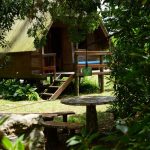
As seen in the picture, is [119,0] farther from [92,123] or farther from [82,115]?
[82,115]

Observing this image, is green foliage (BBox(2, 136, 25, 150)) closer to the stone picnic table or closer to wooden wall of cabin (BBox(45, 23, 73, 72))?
the stone picnic table

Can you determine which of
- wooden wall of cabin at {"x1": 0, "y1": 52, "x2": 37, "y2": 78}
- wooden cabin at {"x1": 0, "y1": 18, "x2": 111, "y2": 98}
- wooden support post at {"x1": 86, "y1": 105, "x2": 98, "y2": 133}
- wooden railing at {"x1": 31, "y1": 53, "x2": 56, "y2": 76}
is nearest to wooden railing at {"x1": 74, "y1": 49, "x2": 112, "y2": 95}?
wooden cabin at {"x1": 0, "y1": 18, "x2": 111, "y2": 98}

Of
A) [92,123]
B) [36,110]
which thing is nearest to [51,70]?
[36,110]

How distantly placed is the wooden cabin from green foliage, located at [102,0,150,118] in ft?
31.2

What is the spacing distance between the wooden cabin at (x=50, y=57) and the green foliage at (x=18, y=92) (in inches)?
Result: 23.3

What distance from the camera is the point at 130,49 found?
3.52 meters

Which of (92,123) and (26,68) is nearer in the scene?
(92,123)

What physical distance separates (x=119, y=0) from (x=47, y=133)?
460 cm

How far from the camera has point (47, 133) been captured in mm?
8680

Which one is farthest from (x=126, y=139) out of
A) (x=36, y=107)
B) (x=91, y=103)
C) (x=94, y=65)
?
(x=94, y=65)

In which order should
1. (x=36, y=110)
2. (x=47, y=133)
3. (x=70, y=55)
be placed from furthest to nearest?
(x=70, y=55)
(x=36, y=110)
(x=47, y=133)

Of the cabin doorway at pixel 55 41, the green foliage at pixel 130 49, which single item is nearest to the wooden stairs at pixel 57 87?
the cabin doorway at pixel 55 41

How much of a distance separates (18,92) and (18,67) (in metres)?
2.02

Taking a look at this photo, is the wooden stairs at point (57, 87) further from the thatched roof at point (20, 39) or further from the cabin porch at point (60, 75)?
the thatched roof at point (20, 39)
